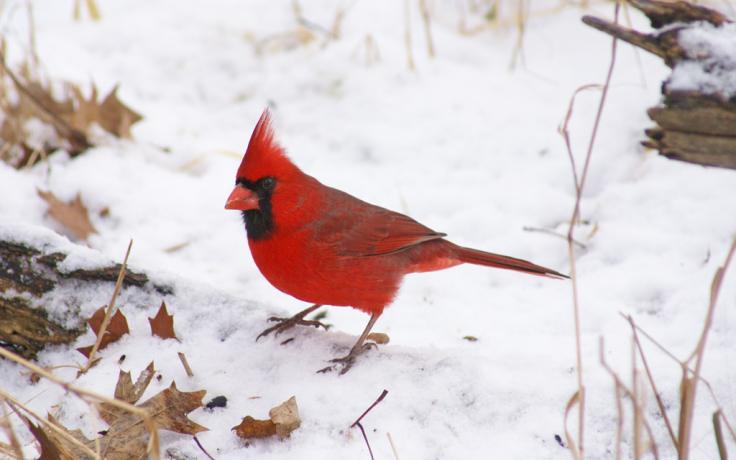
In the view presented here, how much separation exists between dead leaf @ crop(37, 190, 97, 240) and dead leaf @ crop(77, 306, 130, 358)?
1239 mm

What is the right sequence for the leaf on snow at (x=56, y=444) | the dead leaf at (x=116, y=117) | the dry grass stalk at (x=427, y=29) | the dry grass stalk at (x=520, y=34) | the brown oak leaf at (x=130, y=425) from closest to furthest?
the leaf on snow at (x=56, y=444) < the brown oak leaf at (x=130, y=425) < the dead leaf at (x=116, y=117) < the dry grass stalk at (x=520, y=34) < the dry grass stalk at (x=427, y=29)

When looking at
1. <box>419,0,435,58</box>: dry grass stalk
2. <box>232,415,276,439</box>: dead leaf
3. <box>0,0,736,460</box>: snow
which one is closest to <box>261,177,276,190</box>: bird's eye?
<box>0,0,736,460</box>: snow

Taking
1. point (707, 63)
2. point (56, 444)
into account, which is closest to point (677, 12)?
point (707, 63)

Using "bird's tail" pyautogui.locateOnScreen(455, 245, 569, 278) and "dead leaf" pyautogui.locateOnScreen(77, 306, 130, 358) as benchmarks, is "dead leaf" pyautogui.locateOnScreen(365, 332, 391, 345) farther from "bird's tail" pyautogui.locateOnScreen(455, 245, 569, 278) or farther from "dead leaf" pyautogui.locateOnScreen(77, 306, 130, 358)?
"dead leaf" pyautogui.locateOnScreen(77, 306, 130, 358)

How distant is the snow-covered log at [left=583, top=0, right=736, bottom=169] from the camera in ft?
7.80

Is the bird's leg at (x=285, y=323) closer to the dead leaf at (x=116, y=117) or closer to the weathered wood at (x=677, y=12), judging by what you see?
the weathered wood at (x=677, y=12)

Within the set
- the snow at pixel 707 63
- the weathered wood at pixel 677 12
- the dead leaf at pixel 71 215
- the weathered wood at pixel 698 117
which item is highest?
the weathered wood at pixel 677 12

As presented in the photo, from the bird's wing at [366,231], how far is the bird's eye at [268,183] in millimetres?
227

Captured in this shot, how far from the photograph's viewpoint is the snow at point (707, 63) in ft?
7.77

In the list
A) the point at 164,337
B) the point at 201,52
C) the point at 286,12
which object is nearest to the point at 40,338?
the point at 164,337

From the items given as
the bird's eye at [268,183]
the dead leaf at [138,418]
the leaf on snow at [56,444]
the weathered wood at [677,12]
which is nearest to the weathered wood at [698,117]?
the weathered wood at [677,12]

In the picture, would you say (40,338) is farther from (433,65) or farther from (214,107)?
(433,65)

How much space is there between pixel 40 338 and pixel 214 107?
8.85ft

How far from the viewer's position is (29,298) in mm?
2773
